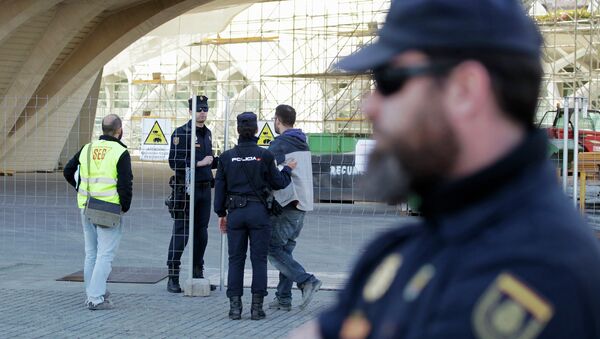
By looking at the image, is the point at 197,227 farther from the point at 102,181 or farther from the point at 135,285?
the point at 102,181

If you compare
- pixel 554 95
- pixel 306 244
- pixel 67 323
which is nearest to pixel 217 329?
pixel 67 323

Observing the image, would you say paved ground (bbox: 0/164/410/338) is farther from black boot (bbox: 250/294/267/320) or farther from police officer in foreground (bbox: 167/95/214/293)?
police officer in foreground (bbox: 167/95/214/293)

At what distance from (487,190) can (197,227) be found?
8.69m

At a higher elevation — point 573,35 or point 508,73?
point 573,35

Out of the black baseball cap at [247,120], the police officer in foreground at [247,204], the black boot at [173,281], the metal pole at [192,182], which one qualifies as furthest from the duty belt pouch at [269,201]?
the black boot at [173,281]

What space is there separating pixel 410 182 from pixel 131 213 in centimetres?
1722

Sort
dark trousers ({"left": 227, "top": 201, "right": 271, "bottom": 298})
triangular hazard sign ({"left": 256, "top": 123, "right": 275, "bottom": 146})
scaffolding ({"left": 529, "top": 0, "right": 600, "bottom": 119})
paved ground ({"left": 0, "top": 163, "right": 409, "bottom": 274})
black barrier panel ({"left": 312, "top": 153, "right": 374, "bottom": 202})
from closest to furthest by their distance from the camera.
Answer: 1. dark trousers ({"left": 227, "top": 201, "right": 271, "bottom": 298})
2. triangular hazard sign ({"left": 256, "top": 123, "right": 275, "bottom": 146})
3. paved ground ({"left": 0, "top": 163, "right": 409, "bottom": 274})
4. black barrier panel ({"left": 312, "top": 153, "right": 374, "bottom": 202})
5. scaffolding ({"left": 529, "top": 0, "right": 600, "bottom": 119})

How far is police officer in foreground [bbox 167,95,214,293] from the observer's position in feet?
32.0

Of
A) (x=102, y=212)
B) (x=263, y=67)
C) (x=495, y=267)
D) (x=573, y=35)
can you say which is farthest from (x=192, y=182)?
(x=263, y=67)

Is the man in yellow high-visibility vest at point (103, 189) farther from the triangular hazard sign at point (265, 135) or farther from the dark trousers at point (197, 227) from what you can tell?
the triangular hazard sign at point (265, 135)

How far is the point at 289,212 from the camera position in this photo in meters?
8.74

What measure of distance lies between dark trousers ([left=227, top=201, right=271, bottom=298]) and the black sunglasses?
678 cm

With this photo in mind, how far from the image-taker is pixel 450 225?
132cm

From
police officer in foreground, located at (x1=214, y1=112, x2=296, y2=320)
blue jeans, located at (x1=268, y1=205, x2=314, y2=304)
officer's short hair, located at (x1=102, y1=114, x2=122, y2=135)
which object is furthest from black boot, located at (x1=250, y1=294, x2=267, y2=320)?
officer's short hair, located at (x1=102, y1=114, x2=122, y2=135)
